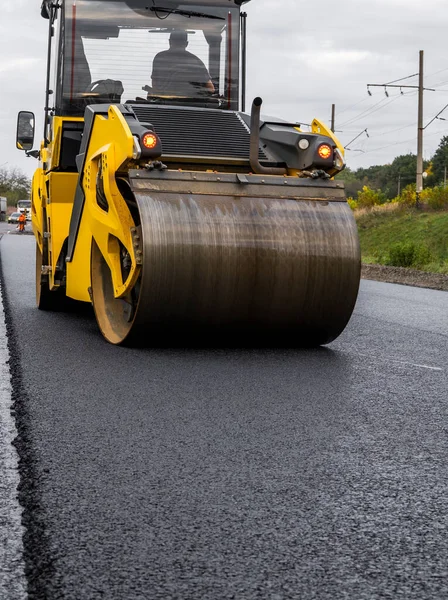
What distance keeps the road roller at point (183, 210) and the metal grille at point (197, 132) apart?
0.05 ft

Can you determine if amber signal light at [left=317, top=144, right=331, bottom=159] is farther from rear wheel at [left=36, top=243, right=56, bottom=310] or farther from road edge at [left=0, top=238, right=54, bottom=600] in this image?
rear wheel at [left=36, top=243, right=56, bottom=310]

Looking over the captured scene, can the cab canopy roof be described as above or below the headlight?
above

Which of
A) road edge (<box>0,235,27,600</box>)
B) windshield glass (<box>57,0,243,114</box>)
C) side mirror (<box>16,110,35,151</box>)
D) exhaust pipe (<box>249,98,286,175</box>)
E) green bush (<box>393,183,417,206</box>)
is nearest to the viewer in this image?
road edge (<box>0,235,27,600</box>)

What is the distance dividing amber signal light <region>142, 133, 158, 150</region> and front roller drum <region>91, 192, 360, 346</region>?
35 centimetres

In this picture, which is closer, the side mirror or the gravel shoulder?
the side mirror

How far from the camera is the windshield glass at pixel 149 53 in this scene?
8586 mm

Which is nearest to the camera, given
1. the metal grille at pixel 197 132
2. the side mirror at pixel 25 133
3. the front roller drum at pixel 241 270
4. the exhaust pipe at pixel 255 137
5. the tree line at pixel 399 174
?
the front roller drum at pixel 241 270

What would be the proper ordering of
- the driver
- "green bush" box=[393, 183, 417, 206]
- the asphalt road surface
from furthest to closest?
"green bush" box=[393, 183, 417, 206], the driver, the asphalt road surface

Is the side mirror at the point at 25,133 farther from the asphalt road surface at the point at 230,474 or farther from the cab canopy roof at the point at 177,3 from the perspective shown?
the asphalt road surface at the point at 230,474

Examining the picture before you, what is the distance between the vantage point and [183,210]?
6.78 m

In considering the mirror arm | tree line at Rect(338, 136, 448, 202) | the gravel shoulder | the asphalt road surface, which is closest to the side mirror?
the mirror arm

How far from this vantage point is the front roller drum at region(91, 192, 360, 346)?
21.9 feet

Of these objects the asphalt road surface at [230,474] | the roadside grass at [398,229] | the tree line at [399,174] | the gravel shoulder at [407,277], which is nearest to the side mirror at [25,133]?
the asphalt road surface at [230,474]

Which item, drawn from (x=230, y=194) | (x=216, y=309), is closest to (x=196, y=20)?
(x=230, y=194)
